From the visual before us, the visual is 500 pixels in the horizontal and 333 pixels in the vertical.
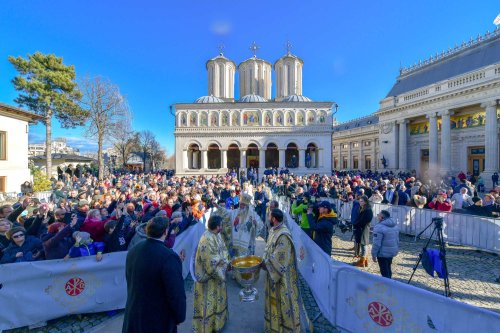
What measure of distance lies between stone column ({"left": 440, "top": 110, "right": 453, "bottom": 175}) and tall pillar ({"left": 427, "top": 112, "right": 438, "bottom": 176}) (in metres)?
1.01

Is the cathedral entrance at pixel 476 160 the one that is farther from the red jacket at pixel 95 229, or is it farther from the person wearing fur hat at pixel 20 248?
the person wearing fur hat at pixel 20 248

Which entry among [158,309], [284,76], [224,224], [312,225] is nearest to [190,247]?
[224,224]

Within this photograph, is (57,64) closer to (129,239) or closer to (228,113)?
(228,113)

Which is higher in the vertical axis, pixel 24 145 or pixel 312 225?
pixel 24 145

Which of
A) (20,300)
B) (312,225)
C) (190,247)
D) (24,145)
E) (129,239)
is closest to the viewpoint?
(20,300)

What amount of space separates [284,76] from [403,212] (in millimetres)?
38782

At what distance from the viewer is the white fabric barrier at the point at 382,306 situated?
2.39 meters

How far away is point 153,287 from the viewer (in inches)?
86.9

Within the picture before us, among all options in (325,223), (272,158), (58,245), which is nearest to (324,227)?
(325,223)

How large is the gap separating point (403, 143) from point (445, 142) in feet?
17.6

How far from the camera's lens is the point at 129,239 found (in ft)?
15.8

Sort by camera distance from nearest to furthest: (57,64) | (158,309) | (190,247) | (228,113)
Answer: (158,309), (190,247), (57,64), (228,113)

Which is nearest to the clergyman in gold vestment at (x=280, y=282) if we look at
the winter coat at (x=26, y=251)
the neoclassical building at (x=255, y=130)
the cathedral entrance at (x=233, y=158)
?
the winter coat at (x=26, y=251)

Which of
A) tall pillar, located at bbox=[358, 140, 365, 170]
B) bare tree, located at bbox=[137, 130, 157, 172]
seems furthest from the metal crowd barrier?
bare tree, located at bbox=[137, 130, 157, 172]
